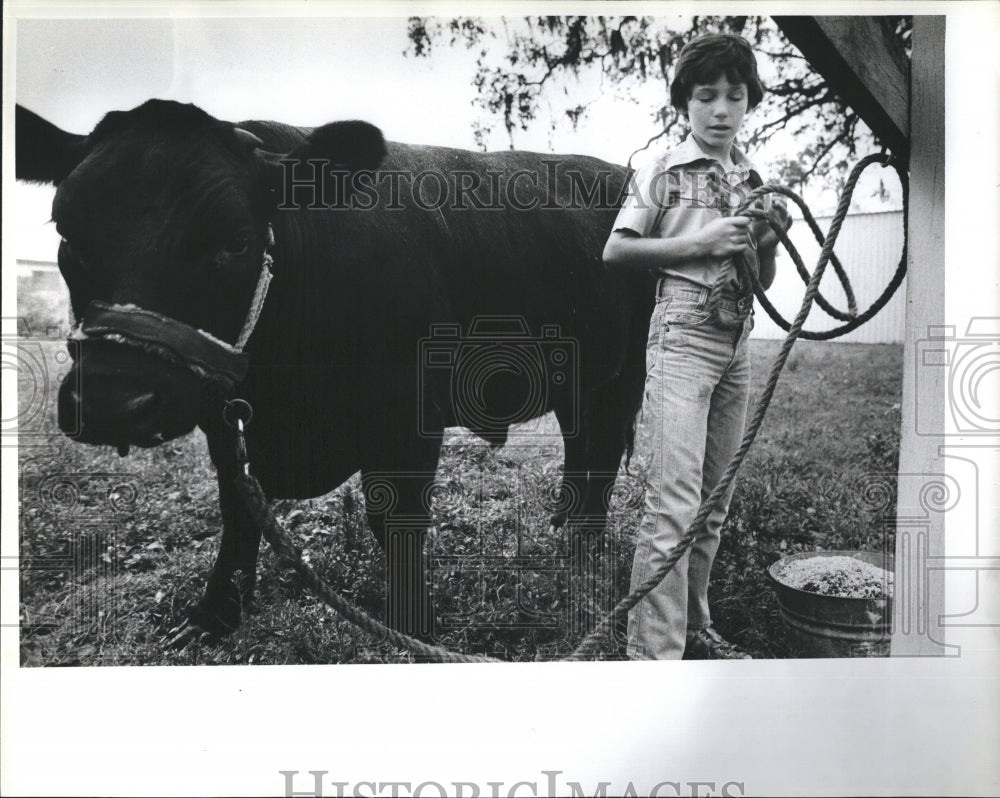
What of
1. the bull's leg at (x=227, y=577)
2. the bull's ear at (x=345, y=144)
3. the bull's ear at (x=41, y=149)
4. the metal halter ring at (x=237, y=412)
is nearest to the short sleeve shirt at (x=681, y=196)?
the bull's ear at (x=345, y=144)

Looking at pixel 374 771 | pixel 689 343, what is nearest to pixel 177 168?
pixel 689 343

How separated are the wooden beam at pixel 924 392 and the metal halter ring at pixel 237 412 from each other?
8.23ft

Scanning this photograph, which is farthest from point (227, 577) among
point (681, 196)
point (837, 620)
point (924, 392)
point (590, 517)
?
point (924, 392)

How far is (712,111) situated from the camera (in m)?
3.01

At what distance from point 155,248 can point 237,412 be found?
64cm

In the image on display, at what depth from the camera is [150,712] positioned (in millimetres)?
2967

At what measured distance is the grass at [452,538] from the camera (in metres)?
2.96

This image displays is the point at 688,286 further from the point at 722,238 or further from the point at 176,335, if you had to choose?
the point at 176,335

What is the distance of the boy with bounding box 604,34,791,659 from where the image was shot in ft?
9.80

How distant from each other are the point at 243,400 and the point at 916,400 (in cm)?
258

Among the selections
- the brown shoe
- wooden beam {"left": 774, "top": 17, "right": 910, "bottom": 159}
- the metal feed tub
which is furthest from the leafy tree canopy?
the brown shoe

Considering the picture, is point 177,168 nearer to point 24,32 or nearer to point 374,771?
point 24,32

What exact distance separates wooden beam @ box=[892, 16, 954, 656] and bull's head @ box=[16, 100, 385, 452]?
2.09 m

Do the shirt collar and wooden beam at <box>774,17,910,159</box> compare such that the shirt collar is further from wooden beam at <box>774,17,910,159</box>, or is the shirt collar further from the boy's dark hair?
wooden beam at <box>774,17,910,159</box>
